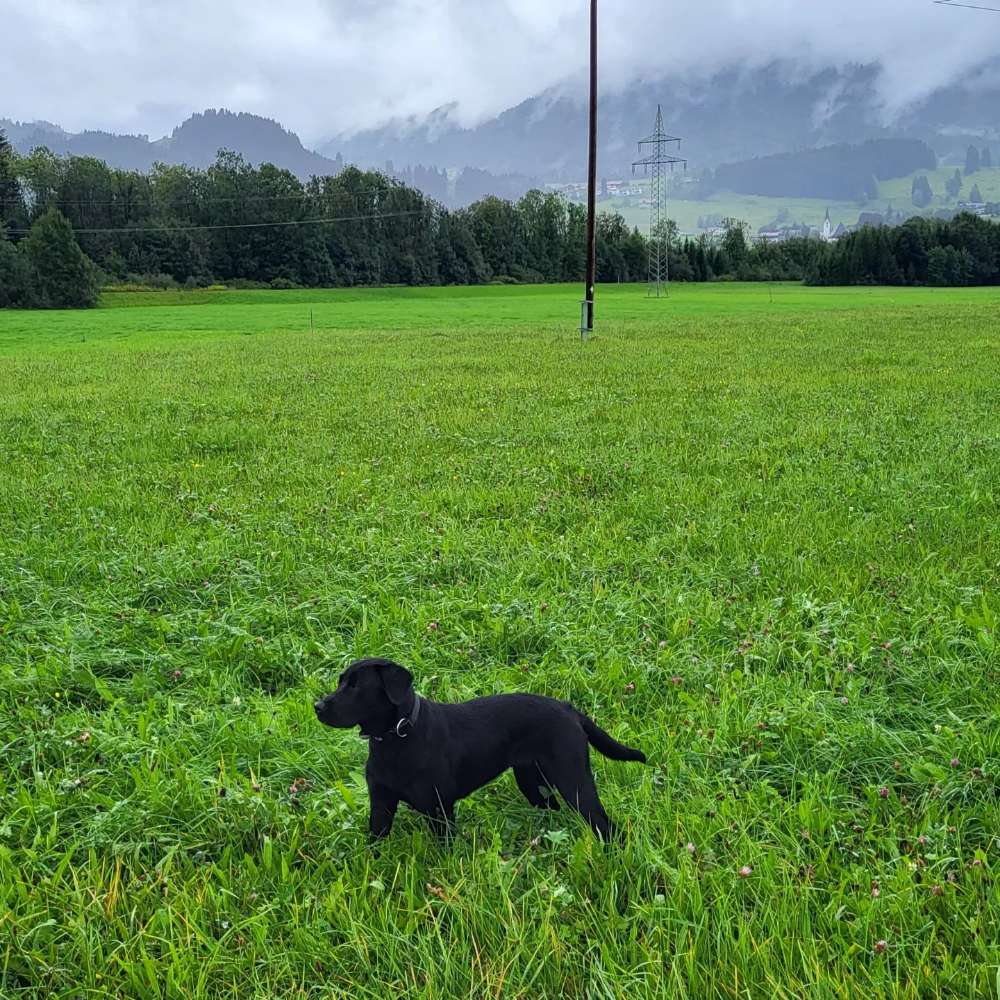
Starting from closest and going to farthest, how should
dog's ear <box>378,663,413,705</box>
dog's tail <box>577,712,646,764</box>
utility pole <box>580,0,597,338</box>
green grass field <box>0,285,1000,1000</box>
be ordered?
green grass field <box>0,285,1000,1000</box>, dog's ear <box>378,663,413,705</box>, dog's tail <box>577,712,646,764</box>, utility pole <box>580,0,597,338</box>

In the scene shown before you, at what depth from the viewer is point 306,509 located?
23.1 ft

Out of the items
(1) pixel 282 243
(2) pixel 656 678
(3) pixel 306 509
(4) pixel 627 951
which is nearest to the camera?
(4) pixel 627 951

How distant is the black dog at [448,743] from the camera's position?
2637 millimetres

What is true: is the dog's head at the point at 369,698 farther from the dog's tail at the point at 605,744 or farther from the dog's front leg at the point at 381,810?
the dog's tail at the point at 605,744

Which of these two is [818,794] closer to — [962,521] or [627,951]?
[627,951]

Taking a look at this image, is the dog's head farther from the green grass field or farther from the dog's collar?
the green grass field

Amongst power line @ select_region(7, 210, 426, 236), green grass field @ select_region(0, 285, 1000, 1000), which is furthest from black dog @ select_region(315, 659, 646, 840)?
power line @ select_region(7, 210, 426, 236)

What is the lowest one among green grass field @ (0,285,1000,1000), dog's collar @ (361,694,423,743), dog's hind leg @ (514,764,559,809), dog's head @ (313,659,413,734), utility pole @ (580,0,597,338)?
green grass field @ (0,285,1000,1000)

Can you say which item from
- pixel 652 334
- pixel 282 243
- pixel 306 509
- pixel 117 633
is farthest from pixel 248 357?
pixel 282 243

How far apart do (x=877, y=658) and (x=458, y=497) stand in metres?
3.94

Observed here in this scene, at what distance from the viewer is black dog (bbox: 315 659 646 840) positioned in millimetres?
2637

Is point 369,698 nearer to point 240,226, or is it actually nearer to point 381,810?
point 381,810

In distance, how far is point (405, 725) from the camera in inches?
104

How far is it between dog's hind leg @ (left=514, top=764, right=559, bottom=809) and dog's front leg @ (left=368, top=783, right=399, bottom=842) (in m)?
0.45
